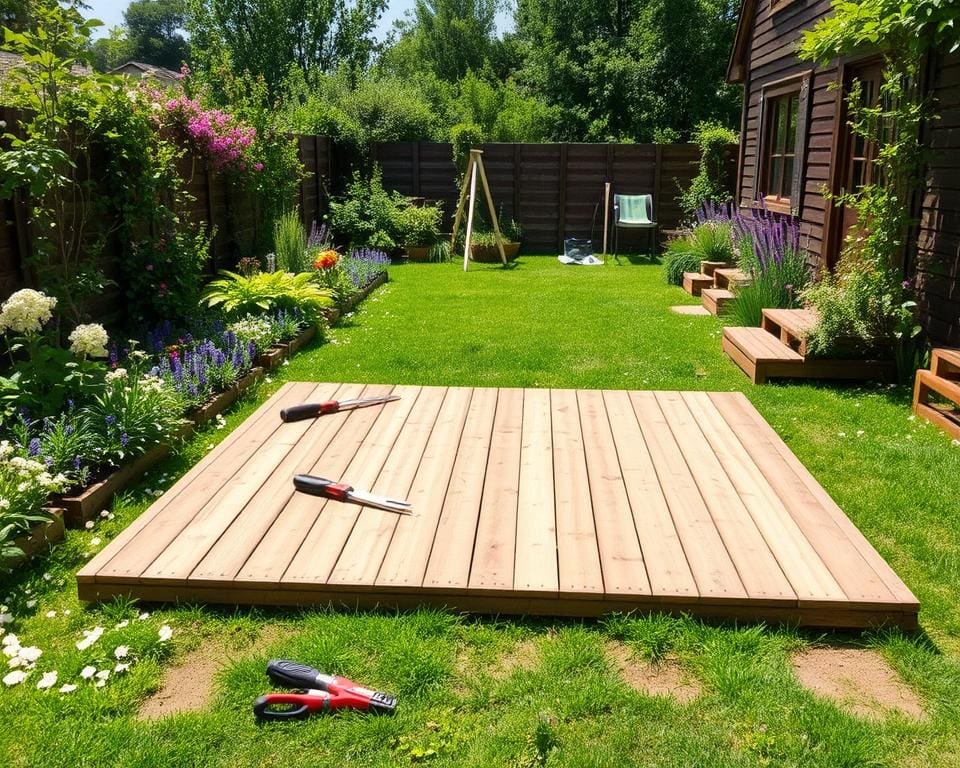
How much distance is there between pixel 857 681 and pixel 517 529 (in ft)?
3.57

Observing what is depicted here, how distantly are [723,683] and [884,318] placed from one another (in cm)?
373

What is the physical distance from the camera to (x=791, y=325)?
216 inches

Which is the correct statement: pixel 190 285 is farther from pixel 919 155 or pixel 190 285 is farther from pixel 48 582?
pixel 919 155

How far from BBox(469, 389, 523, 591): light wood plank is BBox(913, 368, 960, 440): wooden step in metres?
2.14

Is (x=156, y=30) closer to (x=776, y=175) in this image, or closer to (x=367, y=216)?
(x=367, y=216)

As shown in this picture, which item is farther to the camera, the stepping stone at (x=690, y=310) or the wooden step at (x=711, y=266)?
the wooden step at (x=711, y=266)

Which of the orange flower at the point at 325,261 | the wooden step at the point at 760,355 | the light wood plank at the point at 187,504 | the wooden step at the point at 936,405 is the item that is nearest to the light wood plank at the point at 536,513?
the light wood plank at the point at 187,504

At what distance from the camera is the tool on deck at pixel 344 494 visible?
2926 millimetres

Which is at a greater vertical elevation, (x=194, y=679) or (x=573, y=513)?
(x=573, y=513)

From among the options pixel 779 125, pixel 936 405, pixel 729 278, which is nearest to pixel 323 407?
pixel 936 405

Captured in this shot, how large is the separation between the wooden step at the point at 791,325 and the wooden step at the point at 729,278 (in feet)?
3.74

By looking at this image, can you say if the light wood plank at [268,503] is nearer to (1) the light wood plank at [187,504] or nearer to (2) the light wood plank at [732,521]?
(1) the light wood plank at [187,504]

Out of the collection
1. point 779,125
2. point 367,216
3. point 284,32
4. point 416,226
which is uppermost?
point 284,32

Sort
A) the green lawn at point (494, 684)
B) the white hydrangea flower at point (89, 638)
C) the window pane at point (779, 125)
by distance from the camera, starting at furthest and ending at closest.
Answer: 1. the window pane at point (779, 125)
2. the white hydrangea flower at point (89, 638)
3. the green lawn at point (494, 684)
